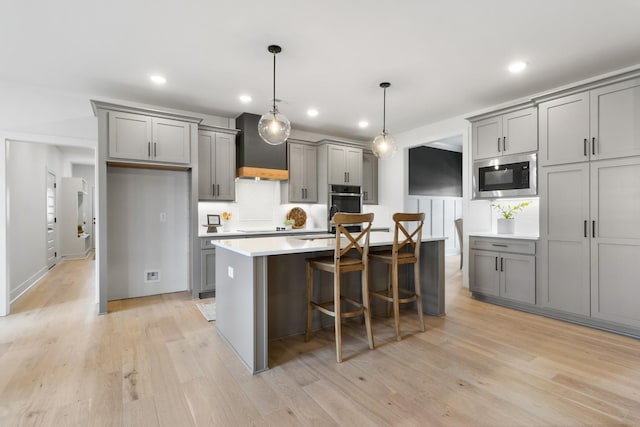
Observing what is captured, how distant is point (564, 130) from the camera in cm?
341

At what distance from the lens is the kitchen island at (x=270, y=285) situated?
2.34 m

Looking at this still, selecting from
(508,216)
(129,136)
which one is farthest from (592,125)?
(129,136)

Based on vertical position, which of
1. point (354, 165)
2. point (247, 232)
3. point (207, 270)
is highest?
point (354, 165)

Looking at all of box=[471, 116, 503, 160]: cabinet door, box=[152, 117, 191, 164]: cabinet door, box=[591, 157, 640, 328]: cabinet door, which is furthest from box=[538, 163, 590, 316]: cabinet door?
box=[152, 117, 191, 164]: cabinet door

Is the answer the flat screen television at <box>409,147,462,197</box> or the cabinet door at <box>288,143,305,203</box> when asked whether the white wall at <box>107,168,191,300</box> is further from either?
the flat screen television at <box>409,147,462,197</box>

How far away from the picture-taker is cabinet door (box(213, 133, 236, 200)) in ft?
15.2

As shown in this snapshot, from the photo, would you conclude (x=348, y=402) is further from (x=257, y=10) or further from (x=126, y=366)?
(x=257, y=10)

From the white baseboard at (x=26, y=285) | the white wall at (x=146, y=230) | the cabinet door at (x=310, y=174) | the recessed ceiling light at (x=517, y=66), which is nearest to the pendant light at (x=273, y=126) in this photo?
the white wall at (x=146, y=230)

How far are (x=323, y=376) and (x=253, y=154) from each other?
3407 mm

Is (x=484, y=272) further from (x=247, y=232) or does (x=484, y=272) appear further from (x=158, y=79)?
(x=158, y=79)

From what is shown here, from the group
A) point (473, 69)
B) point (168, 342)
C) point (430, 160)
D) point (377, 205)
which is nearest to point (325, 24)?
point (473, 69)

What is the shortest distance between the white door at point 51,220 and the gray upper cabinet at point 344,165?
516 cm

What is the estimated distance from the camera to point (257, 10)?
2.37 meters

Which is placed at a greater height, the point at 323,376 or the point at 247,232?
the point at 247,232
